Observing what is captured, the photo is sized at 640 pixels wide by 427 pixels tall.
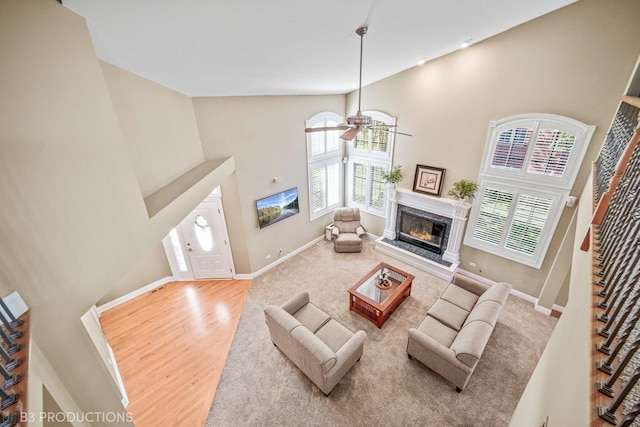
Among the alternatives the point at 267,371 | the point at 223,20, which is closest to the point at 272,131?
the point at 223,20

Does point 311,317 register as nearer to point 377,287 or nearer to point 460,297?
point 377,287

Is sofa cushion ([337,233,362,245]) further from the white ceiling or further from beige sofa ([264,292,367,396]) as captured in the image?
the white ceiling

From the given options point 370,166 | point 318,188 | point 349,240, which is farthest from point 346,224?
point 370,166

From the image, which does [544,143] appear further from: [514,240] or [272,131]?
[272,131]

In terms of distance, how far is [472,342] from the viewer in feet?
11.5

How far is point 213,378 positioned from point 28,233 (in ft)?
11.3

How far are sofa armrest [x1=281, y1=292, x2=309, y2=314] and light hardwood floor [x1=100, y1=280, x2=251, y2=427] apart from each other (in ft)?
4.22

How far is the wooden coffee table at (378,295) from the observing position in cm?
474

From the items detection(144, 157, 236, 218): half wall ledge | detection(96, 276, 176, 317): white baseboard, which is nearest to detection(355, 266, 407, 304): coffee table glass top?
detection(144, 157, 236, 218): half wall ledge

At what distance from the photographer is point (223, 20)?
222 centimetres

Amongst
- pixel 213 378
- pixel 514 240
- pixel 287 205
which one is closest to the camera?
pixel 213 378

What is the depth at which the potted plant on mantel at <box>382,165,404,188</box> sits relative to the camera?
21.0 feet

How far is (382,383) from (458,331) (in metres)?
1.49

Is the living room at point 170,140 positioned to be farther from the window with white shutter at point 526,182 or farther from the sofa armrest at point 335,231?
the sofa armrest at point 335,231
